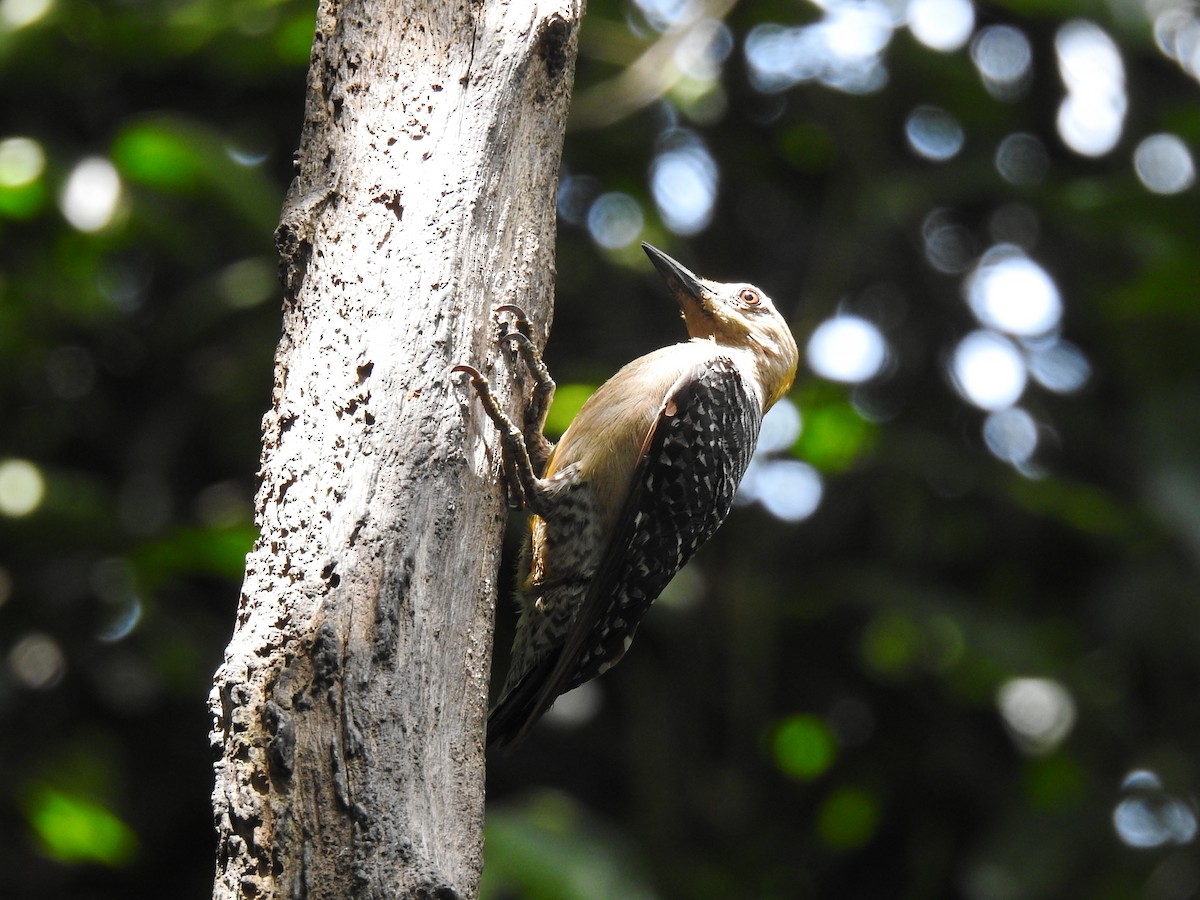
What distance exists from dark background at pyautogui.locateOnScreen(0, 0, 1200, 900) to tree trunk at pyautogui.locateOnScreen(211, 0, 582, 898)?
83.9 inches

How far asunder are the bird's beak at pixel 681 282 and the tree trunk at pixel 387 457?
4.28 feet

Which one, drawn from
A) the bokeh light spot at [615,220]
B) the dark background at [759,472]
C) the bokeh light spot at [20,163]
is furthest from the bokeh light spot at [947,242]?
the bokeh light spot at [20,163]

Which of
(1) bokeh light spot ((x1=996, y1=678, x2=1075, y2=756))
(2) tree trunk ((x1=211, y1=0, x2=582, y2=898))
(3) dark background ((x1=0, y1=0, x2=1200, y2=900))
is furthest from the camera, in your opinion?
(1) bokeh light spot ((x1=996, y1=678, x2=1075, y2=756))

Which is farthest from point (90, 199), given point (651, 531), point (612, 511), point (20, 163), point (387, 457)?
point (387, 457)

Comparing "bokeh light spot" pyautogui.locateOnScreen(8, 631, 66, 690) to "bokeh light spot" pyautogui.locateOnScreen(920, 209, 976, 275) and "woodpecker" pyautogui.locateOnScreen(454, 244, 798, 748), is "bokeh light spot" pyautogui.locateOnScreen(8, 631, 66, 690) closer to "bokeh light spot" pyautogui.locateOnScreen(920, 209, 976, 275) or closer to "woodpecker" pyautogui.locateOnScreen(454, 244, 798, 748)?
"woodpecker" pyautogui.locateOnScreen(454, 244, 798, 748)

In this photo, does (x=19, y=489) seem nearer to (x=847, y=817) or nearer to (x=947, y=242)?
(x=847, y=817)

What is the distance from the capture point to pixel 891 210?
6.34 metres

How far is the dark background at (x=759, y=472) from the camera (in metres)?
5.07

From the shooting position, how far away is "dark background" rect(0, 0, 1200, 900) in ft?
16.6

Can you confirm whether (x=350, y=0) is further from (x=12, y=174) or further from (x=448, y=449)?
(x=12, y=174)

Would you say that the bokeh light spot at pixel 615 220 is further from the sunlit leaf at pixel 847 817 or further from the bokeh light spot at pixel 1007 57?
the sunlit leaf at pixel 847 817

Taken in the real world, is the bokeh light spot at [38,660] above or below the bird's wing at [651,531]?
below

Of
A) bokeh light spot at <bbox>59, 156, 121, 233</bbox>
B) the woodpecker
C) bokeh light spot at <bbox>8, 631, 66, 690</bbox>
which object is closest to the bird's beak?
the woodpecker

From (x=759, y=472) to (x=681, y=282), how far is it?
214 centimetres
